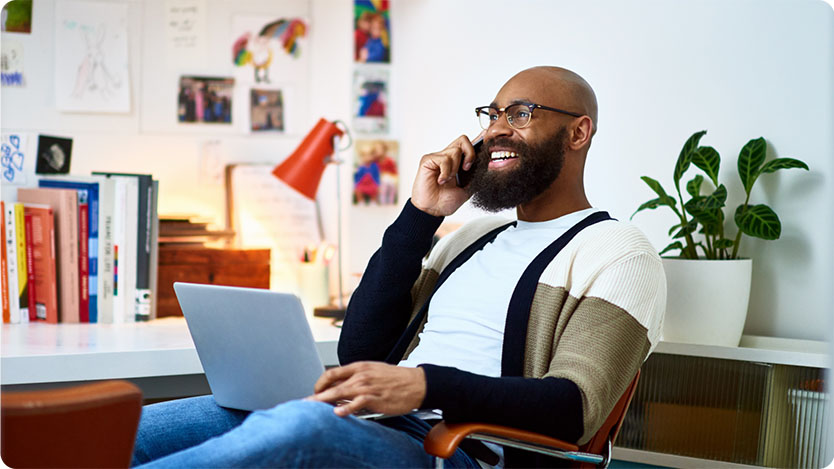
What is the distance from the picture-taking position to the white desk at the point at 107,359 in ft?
6.13

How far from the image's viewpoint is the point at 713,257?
202 centimetres

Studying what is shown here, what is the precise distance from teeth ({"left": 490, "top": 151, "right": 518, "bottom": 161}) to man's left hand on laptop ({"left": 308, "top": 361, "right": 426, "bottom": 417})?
65 centimetres

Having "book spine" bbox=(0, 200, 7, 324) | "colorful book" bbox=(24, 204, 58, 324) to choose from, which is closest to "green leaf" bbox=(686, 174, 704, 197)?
"colorful book" bbox=(24, 204, 58, 324)

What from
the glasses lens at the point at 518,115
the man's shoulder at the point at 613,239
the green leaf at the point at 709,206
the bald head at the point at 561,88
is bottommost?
the man's shoulder at the point at 613,239

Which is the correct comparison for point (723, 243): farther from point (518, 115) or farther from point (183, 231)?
point (183, 231)

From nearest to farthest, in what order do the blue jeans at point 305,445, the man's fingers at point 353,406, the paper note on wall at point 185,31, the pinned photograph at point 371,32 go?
the blue jeans at point 305,445
the man's fingers at point 353,406
the pinned photograph at point 371,32
the paper note on wall at point 185,31

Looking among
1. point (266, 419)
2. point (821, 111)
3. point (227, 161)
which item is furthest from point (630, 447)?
point (227, 161)

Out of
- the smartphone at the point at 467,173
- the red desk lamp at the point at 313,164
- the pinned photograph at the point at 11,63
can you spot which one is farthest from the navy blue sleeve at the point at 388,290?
the pinned photograph at the point at 11,63

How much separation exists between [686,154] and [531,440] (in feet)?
3.14

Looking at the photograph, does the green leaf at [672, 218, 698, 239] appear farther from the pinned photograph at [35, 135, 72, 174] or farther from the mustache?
the pinned photograph at [35, 135, 72, 174]

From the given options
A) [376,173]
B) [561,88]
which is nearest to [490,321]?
[561,88]

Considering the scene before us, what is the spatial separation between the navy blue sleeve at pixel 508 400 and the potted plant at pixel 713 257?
65cm

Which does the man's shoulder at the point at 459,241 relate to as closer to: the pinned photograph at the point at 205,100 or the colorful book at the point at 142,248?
the colorful book at the point at 142,248

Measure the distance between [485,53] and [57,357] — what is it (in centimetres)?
168
